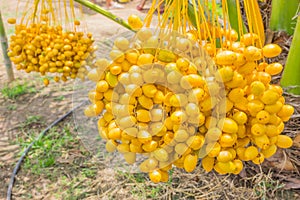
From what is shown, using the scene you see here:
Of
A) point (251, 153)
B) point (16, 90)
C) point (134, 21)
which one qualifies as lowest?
point (16, 90)

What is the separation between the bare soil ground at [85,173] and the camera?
1899 millimetres

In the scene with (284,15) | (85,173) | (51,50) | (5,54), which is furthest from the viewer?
(5,54)

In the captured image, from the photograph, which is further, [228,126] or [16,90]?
[16,90]

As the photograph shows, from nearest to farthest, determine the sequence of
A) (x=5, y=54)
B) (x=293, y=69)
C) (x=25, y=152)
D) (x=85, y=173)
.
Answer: (x=293, y=69)
(x=85, y=173)
(x=25, y=152)
(x=5, y=54)

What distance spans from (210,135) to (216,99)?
78 mm

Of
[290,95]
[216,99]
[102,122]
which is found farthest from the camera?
A: [290,95]

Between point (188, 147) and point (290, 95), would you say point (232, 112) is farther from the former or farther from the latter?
point (290, 95)

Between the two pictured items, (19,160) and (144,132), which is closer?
(144,132)

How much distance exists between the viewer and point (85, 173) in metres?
2.21

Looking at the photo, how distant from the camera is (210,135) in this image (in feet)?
2.75

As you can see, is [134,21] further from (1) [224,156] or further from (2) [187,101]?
(1) [224,156]

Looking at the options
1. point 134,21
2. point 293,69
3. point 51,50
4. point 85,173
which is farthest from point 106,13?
point 85,173

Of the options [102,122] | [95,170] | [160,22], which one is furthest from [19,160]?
[160,22]

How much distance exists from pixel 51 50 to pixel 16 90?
1.50 meters
